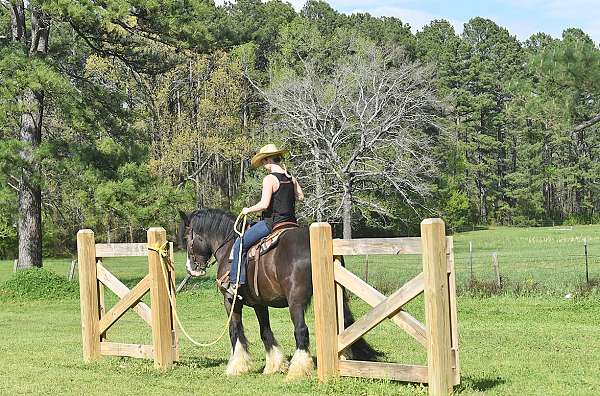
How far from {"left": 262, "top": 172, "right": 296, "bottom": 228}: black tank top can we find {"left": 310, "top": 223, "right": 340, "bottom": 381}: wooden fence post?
92 cm

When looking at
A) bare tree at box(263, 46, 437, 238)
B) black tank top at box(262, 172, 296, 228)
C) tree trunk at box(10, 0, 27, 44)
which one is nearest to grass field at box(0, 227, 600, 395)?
black tank top at box(262, 172, 296, 228)

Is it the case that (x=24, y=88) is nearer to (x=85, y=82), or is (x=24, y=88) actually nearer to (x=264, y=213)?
(x=85, y=82)

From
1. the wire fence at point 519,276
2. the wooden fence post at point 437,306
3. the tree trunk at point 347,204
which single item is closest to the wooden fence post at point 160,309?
the wooden fence post at point 437,306

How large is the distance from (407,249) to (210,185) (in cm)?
5111

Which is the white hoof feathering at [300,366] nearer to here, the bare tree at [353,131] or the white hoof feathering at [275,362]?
the white hoof feathering at [275,362]

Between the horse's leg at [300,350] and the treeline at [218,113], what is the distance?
1121 cm

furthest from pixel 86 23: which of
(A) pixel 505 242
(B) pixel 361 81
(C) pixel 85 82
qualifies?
(A) pixel 505 242

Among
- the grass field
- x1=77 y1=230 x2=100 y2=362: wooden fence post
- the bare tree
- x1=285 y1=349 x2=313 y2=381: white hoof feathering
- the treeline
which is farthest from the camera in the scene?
the bare tree

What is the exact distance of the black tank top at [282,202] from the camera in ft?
31.7

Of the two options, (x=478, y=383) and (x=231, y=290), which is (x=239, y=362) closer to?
(x=231, y=290)

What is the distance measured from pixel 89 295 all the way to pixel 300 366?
153 inches

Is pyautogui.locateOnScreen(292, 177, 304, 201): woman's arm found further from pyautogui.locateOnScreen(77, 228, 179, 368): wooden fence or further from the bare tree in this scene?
the bare tree

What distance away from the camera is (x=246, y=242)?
32.2 feet

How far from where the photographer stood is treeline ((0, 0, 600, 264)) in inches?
939
